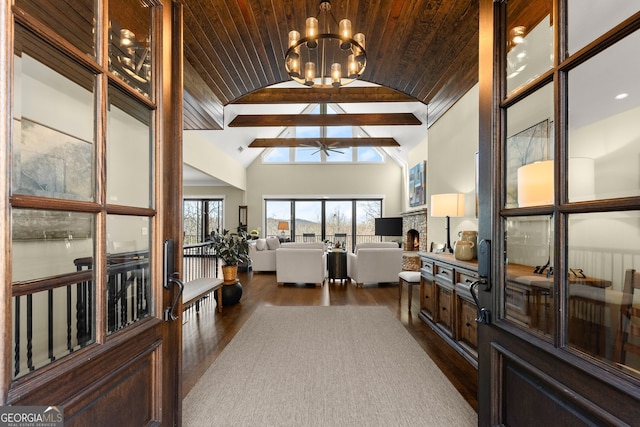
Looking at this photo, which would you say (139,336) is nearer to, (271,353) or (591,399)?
(591,399)

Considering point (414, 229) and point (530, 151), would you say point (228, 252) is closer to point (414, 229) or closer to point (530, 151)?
point (530, 151)

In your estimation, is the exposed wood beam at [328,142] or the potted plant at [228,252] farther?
the exposed wood beam at [328,142]

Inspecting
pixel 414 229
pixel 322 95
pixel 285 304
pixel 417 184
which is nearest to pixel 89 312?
pixel 285 304

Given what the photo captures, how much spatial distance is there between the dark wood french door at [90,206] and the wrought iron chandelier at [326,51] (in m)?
1.31

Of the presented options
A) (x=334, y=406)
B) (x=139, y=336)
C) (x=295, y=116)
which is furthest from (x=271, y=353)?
(x=295, y=116)

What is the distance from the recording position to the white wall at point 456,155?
3.51 m

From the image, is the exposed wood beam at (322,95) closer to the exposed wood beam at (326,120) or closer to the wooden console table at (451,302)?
the exposed wood beam at (326,120)

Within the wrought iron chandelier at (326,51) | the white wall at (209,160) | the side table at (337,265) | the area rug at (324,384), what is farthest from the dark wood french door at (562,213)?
the side table at (337,265)

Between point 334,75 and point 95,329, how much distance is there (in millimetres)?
2861

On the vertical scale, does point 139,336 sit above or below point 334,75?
below

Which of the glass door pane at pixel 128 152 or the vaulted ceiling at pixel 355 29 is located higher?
the vaulted ceiling at pixel 355 29

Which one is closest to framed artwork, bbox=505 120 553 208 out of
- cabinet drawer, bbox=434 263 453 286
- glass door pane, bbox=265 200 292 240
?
cabinet drawer, bbox=434 263 453 286

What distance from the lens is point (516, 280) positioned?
3.85ft

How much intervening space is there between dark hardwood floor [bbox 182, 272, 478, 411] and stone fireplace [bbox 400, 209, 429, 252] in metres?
2.28
